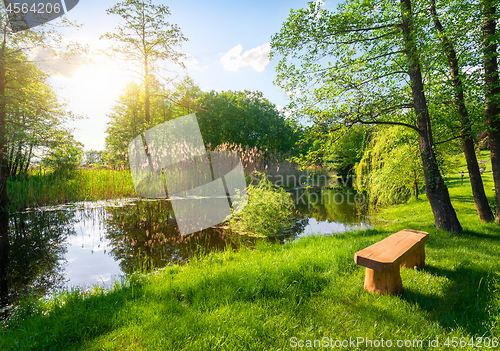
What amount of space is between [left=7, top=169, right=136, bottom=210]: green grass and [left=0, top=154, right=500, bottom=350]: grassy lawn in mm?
7334

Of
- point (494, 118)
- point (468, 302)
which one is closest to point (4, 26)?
point (468, 302)

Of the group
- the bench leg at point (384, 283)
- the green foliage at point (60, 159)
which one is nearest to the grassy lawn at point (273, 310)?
the bench leg at point (384, 283)

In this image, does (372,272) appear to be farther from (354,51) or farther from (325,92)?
(354,51)

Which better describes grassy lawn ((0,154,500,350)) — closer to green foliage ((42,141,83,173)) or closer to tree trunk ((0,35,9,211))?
tree trunk ((0,35,9,211))

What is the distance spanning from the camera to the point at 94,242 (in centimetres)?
529

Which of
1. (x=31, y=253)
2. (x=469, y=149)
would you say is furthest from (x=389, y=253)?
(x=31, y=253)

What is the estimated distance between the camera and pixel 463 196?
950 centimetres

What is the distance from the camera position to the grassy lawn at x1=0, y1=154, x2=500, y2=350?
6.59 ft

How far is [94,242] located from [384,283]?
540 centimetres

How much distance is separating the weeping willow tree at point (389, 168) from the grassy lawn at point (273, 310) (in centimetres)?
437

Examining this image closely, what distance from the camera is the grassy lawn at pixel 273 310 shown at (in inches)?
79.1

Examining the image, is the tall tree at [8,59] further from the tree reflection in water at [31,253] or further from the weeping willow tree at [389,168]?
the weeping willow tree at [389,168]

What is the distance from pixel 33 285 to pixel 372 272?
4.38m

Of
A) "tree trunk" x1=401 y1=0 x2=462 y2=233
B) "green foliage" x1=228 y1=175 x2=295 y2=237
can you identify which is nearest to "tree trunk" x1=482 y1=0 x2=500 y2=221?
"tree trunk" x1=401 y1=0 x2=462 y2=233
